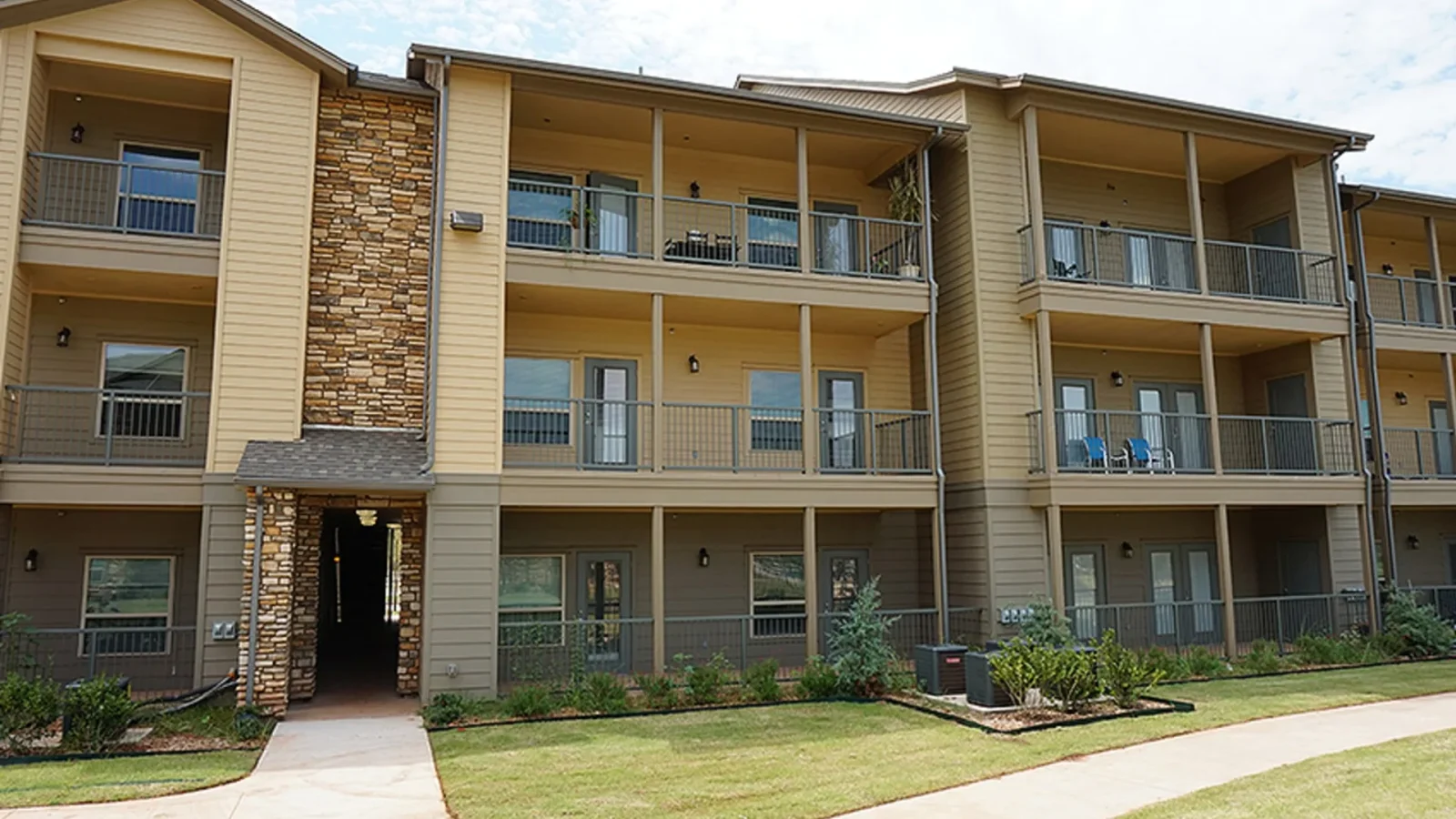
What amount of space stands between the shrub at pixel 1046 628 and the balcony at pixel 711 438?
2777 millimetres

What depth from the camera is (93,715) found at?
9773 millimetres

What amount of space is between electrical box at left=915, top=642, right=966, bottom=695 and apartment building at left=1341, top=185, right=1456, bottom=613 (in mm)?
9739

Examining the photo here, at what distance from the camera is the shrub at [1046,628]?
42.7 ft

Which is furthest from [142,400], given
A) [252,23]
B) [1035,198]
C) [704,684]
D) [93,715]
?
[1035,198]

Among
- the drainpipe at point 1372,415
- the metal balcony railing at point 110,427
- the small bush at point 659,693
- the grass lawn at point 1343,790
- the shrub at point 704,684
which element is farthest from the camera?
the drainpipe at point 1372,415

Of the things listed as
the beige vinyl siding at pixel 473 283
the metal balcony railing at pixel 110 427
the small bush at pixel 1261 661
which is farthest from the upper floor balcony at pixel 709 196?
the small bush at pixel 1261 661

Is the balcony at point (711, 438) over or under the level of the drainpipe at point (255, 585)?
over

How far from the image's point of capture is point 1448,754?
880 cm

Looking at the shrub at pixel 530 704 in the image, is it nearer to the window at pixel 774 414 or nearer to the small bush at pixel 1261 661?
the window at pixel 774 414

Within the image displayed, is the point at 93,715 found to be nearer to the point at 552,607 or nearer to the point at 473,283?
the point at 552,607

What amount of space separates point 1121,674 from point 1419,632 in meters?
7.48

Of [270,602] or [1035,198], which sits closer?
[270,602]

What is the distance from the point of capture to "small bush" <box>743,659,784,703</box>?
493 inches

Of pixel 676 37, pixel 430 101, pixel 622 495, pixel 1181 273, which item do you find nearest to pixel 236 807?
pixel 622 495
